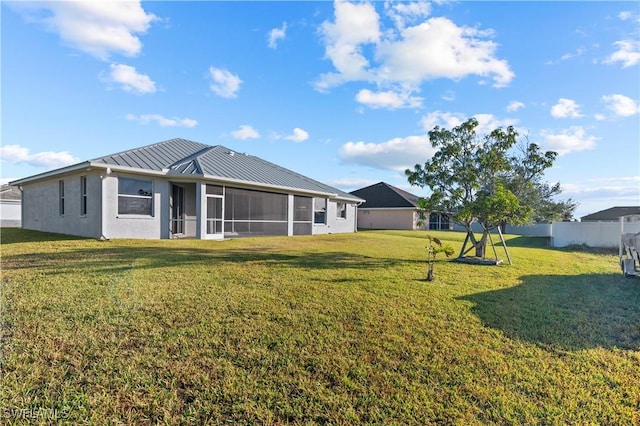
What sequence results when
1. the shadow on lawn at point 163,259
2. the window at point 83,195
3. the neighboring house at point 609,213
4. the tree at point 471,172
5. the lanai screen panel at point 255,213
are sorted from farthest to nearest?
the neighboring house at point 609,213 < the lanai screen panel at point 255,213 < the window at point 83,195 < the tree at point 471,172 < the shadow on lawn at point 163,259

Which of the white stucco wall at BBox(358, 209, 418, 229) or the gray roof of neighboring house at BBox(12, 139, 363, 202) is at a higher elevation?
the gray roof of neighboring house at BBox(12, 139, 363, 202)

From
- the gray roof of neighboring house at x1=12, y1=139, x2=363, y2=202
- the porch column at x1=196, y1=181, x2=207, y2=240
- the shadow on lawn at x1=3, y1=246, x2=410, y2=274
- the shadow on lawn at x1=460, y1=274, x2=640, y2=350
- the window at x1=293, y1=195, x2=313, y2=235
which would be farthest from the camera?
the window at x1=293, y1=195, x2=313, y2=235

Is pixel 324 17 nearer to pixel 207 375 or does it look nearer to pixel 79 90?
pixel 79 90

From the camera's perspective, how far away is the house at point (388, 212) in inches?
1329

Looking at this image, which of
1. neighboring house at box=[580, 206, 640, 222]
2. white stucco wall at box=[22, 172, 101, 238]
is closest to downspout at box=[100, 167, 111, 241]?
white stucco wall at box=[22, 172, 101, 238]

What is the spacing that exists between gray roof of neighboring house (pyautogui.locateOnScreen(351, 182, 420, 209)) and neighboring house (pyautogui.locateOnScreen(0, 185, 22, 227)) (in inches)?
1272

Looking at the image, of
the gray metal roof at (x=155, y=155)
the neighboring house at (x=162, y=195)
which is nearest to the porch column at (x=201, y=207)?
the neighboring house at (x=162, y=195)

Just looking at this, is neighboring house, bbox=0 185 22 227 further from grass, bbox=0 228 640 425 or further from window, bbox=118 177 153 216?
grass, bbox=0 228 640 425

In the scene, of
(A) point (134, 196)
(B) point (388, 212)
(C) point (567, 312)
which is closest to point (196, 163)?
(A) point (134, 196)

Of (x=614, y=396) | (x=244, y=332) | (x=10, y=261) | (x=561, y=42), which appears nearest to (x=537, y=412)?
(x=614, y=396)

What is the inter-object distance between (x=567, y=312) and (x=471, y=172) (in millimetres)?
5952

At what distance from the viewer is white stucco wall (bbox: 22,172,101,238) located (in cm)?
1353

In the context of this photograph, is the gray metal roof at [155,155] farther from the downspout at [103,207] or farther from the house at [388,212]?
A: the house at [388,212]

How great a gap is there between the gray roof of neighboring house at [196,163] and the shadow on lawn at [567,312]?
12730 mm
